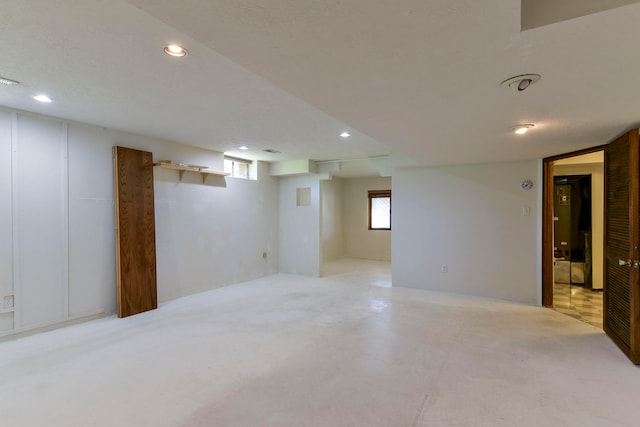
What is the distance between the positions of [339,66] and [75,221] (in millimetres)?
3675

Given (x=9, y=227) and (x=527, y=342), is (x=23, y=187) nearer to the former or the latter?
(x=9, y=227)

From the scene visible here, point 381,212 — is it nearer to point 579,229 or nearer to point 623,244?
point 579,229

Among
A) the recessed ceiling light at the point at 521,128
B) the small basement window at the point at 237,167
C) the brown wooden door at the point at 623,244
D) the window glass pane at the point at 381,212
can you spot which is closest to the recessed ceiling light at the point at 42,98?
the small basement window at the point at 237,167

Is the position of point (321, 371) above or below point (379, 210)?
below

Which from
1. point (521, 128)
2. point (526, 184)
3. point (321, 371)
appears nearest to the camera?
point (321, 371)

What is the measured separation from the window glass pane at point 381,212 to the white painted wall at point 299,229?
2962 millimetres

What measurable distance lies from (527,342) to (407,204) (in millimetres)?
2766

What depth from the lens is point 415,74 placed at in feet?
5.41

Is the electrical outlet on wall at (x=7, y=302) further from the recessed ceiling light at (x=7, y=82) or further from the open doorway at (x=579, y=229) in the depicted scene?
the open doorway at (x=579, y=229)

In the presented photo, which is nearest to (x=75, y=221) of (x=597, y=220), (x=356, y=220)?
(x=356, y=220)

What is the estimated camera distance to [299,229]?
21.6 feet

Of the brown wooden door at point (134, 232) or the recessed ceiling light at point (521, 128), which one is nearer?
the recessed ceiling light at point (521, 128)

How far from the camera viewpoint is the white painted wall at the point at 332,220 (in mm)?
8492

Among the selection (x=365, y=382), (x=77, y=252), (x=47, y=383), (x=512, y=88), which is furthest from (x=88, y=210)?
(x=512, y=88)
